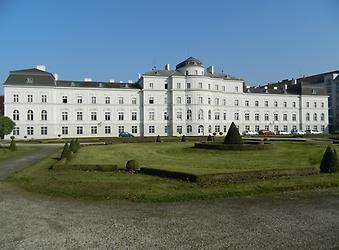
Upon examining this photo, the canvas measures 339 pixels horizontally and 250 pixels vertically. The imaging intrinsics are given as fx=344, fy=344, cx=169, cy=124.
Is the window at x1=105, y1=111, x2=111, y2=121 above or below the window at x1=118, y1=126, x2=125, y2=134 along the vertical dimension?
above

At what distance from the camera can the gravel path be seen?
23.2 ft

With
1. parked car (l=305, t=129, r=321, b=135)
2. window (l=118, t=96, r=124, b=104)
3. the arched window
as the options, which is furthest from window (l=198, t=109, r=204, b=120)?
the arched window

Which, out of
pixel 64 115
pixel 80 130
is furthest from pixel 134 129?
pixel 64 115

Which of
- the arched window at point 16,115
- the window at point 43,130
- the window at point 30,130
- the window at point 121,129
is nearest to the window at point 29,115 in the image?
the window at point 30,130

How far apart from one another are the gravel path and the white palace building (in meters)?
54.6

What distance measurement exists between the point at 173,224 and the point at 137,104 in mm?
61645

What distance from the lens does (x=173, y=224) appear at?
837 cm

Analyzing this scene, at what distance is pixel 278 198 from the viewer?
11.3 meters

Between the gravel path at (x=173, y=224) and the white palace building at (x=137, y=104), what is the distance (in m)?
54.6

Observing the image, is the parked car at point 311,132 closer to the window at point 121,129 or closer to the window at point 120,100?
the window at point 121,129

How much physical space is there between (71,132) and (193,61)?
27.6 metres

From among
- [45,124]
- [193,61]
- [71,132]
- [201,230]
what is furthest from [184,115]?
[201,230]

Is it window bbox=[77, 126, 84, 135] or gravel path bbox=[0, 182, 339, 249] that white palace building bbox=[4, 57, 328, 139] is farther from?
gravel path bbox=[0, 182, 339, 249]

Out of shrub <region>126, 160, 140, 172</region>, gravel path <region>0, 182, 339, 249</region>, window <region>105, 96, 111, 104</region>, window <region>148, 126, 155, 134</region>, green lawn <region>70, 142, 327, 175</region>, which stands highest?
window <region>105, 96, 111, 104</region>
